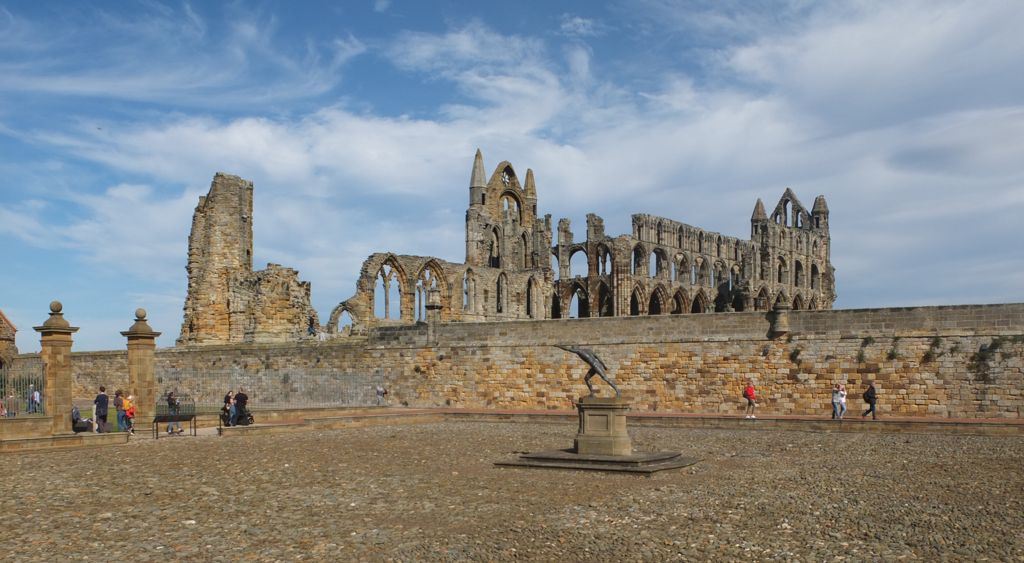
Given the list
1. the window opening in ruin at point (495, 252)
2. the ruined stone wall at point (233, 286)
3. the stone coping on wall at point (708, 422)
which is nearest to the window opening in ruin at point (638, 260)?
the window opening in ruin at point (495, 252)

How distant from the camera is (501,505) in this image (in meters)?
11.0

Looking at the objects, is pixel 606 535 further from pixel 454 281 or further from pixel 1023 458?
pixel 454 281

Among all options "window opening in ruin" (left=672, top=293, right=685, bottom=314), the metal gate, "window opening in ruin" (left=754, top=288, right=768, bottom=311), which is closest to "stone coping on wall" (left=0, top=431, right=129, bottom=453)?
the metal gate

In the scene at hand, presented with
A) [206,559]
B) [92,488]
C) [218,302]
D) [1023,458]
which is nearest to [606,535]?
[206,559]

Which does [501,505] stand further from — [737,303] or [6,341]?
[737,303]

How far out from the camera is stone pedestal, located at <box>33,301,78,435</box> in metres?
19.0

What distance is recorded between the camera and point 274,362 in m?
33.1

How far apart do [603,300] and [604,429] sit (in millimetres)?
43964

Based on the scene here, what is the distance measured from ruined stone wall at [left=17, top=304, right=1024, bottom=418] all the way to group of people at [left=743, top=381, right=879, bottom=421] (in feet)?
1.94

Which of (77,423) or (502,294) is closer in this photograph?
(77,423)

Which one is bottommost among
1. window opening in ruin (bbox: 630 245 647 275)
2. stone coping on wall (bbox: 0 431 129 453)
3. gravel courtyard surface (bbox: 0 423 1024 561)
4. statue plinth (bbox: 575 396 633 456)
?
gravel courtyard surface (bbox: 0 423 1024 561)

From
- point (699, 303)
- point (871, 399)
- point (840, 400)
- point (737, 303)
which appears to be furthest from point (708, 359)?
point (699, 303)

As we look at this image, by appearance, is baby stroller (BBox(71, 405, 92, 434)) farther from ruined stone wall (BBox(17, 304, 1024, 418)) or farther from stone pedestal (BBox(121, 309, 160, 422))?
ruined stone wall (BBox(17, 304, 1024, 418))

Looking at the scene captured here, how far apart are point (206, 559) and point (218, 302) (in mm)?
29598
